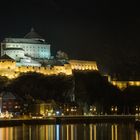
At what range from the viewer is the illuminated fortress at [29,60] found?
87.2 meters

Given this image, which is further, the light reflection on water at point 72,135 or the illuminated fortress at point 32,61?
the illuminated fortress at point 32,61

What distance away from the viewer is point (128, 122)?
72000 millimetres

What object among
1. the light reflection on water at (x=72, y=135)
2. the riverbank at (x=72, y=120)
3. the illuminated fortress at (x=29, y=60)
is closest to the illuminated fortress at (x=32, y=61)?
the illuminated fortress at (x=29, y=60)

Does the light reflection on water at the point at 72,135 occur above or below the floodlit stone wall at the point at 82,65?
below

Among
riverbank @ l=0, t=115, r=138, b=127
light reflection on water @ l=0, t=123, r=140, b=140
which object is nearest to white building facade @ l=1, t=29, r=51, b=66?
riverbank @ l=0, t=115, r=138, b=127

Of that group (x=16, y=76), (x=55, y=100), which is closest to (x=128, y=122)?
(x=55, y=100)

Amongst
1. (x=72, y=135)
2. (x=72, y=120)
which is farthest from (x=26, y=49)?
(x=72, y=135)

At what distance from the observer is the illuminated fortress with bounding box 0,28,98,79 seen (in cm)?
8725

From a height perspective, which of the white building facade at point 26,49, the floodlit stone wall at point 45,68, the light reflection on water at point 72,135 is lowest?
the light reflection on water at point 72,135

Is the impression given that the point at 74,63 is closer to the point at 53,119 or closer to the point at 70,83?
the point at 70,83

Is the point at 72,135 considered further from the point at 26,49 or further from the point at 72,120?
the point at 26,49

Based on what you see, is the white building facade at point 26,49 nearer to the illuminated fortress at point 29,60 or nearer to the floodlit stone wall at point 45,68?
the illuminated fortress at point 29,60

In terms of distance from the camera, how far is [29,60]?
295 feet

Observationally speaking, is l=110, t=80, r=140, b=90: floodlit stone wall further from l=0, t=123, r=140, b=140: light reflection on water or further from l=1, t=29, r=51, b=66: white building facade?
l=0, t=123, r=140, b=140: light reflection on water
